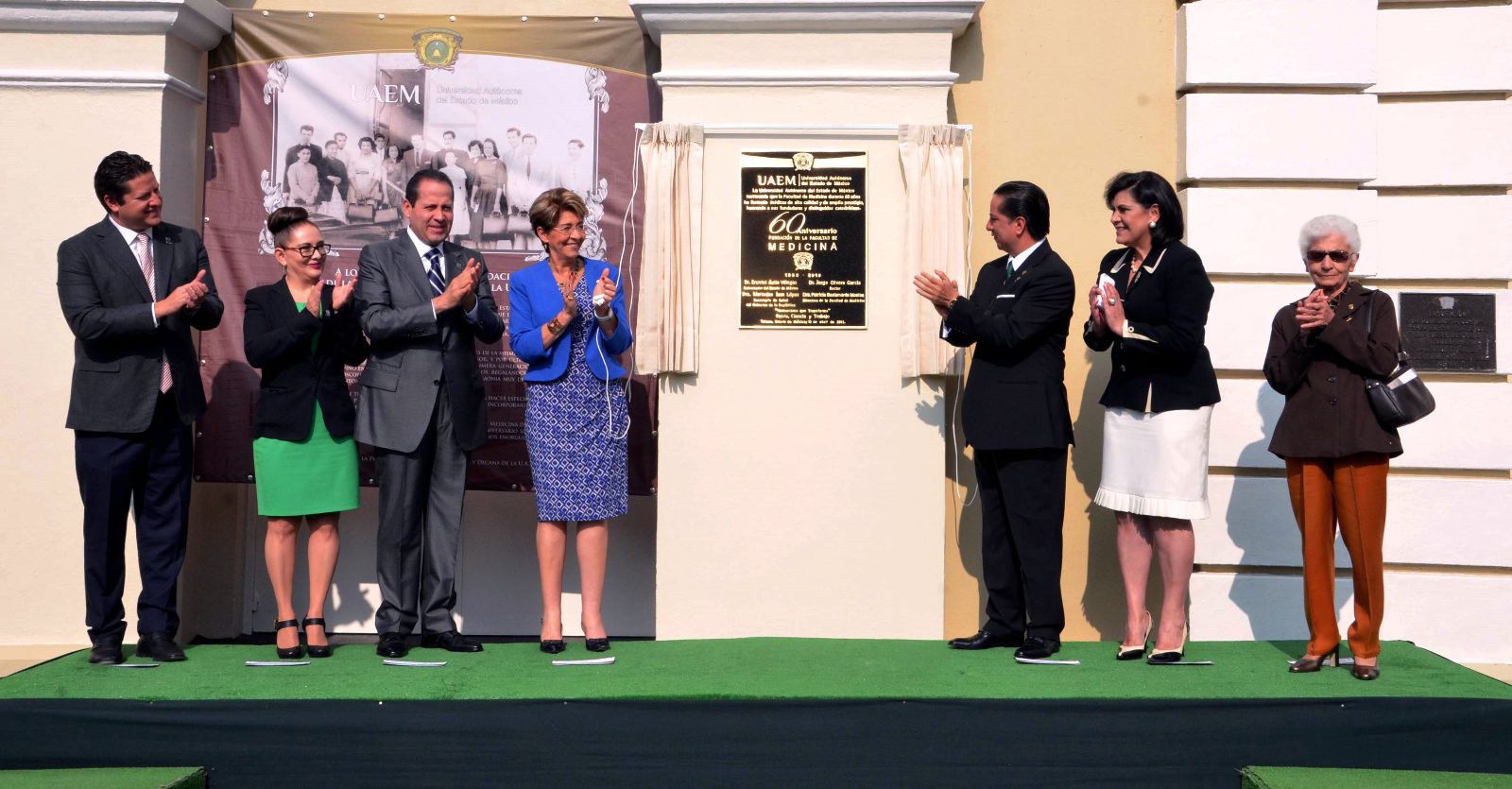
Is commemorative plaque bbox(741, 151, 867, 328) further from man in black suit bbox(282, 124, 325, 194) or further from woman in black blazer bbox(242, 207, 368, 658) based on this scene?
man in black suit bbox(282, 124, 325, 194)

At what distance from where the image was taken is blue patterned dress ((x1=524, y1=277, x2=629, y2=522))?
5.68m

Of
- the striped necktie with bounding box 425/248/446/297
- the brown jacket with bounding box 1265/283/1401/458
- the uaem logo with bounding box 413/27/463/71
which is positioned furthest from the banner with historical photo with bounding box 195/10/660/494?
the brown jacket with bounding box 1265/283/1401/458

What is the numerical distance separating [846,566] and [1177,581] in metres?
1.46

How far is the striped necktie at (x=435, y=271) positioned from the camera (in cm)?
577

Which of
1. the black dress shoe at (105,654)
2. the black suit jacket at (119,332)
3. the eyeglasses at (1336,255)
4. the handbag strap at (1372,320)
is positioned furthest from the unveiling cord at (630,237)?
the handbag strap at (1372,320)

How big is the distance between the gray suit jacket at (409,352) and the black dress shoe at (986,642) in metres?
2.18

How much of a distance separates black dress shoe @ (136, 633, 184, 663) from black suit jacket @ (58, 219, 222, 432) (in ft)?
2.78

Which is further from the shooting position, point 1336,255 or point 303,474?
point 303,474

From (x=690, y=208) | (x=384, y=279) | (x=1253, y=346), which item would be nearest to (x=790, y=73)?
(x=690, y=208)

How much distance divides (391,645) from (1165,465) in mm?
3175

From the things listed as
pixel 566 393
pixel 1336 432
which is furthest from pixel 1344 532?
pixel 566 393

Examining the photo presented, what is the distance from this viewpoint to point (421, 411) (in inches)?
223

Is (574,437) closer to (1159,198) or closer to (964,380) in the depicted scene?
(964,380)

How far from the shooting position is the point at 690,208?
20.5 feet
